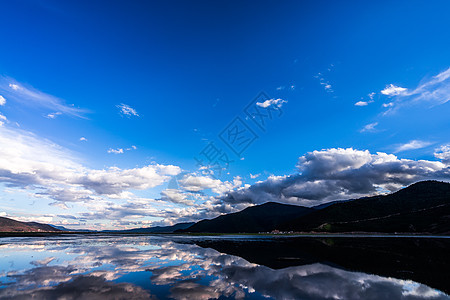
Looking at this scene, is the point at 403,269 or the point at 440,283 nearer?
the point at 440,283

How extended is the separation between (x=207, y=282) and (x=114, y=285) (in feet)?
25.5

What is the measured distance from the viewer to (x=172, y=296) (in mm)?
16703

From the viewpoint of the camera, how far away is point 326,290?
18922 millimetres

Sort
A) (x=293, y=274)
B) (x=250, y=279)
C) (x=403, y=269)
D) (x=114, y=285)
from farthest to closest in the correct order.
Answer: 1. (x=403, y=269)
2. (x=293, y=274)
3. (x=250, y=279)
4. (x=114, y=285)

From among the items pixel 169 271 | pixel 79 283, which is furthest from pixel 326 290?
pixel 79 283

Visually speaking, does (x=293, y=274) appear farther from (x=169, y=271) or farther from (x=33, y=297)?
(x=33, y=297)

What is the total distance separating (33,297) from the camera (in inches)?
653

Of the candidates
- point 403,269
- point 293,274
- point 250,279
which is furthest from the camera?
point 403,269

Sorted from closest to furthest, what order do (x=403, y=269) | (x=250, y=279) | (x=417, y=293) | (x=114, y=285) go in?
(x=417, y=293) < (x=114, y=285) < (x=250, y=279) < (x=403, y=269)

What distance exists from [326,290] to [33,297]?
70.3 feet

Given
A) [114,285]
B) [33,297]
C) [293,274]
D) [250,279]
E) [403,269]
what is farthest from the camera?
[403,269]

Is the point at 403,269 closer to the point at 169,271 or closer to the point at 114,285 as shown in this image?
the point at 169,271

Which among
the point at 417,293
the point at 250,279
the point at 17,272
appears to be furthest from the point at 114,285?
the point at 417,293

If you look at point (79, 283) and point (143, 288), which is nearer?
point (143, 288)
